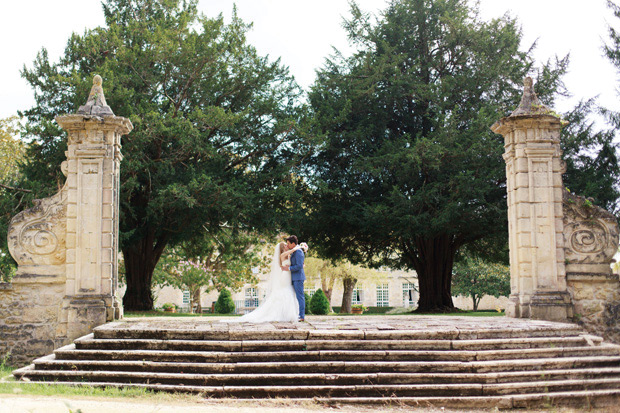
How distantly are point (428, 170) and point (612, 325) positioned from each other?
10.2 m

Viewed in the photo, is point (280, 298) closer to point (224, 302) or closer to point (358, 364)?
point (358, 364)

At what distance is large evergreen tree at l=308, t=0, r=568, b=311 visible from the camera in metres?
20.2

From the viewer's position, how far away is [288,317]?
11.2 metres

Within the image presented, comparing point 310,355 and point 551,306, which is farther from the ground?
point 551,306

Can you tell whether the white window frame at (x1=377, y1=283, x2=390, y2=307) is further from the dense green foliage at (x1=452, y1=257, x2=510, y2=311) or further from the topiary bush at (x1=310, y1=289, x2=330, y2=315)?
the topiary bush at (x1=310, y1=289, x2=330, y2=315)

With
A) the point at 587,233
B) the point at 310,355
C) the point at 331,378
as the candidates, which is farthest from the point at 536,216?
the point at 331,378

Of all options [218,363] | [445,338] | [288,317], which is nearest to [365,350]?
[445,338]

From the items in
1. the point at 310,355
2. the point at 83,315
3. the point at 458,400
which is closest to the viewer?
the point at 458,400

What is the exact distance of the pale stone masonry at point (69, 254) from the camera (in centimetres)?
1095

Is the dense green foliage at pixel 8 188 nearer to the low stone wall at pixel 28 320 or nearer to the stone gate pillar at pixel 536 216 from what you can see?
the low stone wall at pixel 28 320

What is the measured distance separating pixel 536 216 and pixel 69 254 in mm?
9015

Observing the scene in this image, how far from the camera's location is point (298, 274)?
37.0 feet

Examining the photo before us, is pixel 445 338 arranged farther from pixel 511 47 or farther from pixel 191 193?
pixel 511 47

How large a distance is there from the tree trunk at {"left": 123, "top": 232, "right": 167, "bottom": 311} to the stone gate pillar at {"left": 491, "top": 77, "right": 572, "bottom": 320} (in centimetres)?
1429
